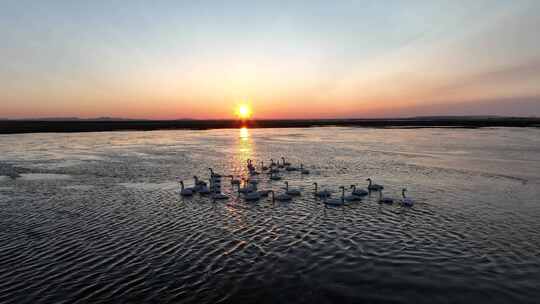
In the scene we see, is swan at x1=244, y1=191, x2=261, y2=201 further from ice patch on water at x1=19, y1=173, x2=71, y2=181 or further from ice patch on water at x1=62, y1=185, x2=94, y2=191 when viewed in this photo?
ice patch on water at x1=19, y1=173, x2=71, y2=181

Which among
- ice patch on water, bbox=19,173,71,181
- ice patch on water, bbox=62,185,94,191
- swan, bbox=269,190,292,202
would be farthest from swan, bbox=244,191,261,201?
ice patch on water, bbox=19,173,71,181

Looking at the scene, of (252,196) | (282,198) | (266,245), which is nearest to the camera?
(266,245)

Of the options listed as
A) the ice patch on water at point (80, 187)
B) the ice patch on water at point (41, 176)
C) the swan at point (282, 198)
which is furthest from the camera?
the ice patch on water at point (41, 176)

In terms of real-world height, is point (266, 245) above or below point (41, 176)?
below

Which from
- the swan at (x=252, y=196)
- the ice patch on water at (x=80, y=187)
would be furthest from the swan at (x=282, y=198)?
the ice patch on water at (x=80, y=187)

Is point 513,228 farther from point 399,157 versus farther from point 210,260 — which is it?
point 399,157

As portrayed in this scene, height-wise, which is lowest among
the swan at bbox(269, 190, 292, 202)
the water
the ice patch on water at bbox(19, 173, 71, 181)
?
the water

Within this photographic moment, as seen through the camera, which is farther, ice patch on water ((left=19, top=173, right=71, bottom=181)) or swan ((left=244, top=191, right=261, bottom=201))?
ice patch on water ((left=19, top=173, right=71, bottom=181))

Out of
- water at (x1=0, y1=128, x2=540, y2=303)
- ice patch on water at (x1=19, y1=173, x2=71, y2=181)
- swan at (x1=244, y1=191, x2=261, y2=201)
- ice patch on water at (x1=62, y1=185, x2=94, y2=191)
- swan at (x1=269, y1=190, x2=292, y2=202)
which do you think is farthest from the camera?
ice patch on water at (x1=19, y1=173, x2=71, y2=181)

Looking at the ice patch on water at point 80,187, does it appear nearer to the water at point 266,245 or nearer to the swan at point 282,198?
the water at point 266,245

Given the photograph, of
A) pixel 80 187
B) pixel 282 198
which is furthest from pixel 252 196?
pixel 80 187

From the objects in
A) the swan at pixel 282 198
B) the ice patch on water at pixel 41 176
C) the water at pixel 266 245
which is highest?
the ice patch on water at pixel 41 176

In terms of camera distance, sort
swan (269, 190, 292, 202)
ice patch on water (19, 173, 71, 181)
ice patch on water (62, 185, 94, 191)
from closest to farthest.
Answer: swan (269, 190, 292, 202)
ice patch on water (62, 185, 94, 191)
ice patch on water (19, 173, 71, 181)

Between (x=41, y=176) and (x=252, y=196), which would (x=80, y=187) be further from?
(x=252, y=196)
